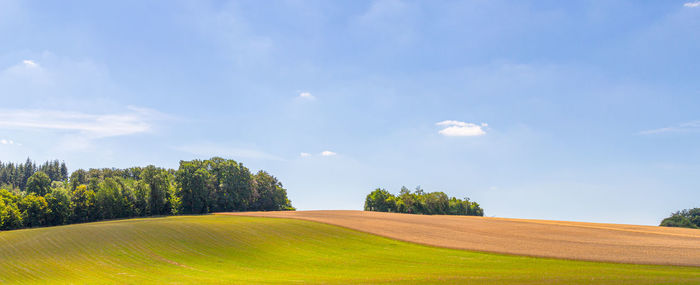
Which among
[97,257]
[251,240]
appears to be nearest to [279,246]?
[251,240]

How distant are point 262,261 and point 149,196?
58.9 meters

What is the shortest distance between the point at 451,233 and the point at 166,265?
113 ft

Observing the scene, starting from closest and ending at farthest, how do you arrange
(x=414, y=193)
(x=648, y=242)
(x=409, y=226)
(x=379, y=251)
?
(x=379, y=251) < (x=648, y=242) < (x=409, y=226) < (x=414, y=193)

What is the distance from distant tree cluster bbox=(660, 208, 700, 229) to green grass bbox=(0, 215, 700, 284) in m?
108

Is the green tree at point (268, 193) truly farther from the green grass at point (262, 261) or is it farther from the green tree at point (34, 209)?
the green grass at point (262, 261)

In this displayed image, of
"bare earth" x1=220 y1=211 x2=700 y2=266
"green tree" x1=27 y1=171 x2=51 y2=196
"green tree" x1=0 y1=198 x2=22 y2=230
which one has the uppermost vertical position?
"green tree" x1=27 y1=171 x2=51 y2=196

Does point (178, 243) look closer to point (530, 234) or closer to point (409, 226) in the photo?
point (409, 226)

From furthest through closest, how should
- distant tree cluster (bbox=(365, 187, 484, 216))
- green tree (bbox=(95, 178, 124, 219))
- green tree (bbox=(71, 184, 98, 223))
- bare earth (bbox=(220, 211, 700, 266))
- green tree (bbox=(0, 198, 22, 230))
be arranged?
distant tree cluster (bbox=(365, 187, 484, 216)), green tree (bbox=(95, 178, 124, 219)), green tree (bbox=(71, 184, 98, 223)), green tree (bbox=(0, 198, 22, 230)), bare earth (bbox=(220, 211, 700, 266))

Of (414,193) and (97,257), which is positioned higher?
(414,193)

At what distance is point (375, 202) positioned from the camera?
12988 cm

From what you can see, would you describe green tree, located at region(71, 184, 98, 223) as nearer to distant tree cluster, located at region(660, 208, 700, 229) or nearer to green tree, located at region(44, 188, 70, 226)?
green tree, located at region(44, 188, 70, 226)

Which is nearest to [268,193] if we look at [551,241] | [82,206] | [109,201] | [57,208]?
[109,201]

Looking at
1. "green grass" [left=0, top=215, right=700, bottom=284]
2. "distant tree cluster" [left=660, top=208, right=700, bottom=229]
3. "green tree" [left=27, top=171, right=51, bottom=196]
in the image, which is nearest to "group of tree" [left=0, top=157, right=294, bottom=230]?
"green tree" [left=27, top=171, right=51, bottom=196]

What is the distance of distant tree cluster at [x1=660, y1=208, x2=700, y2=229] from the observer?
112669 millimetres
